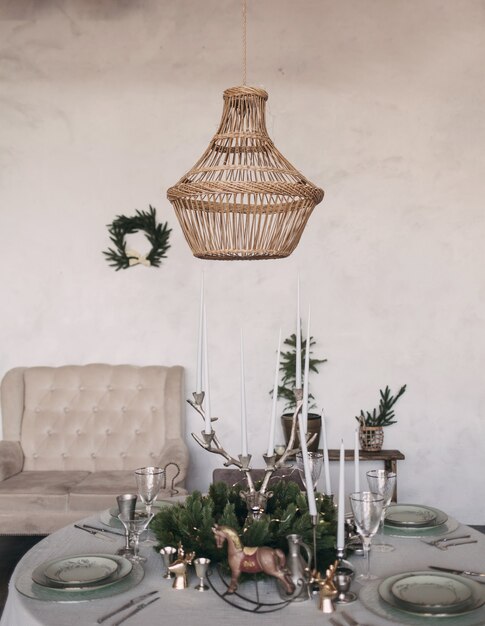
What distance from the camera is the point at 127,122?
175 inches

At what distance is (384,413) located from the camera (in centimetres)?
430

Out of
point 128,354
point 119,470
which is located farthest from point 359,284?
point 119,470

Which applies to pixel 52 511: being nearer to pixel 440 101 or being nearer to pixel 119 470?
Answer: pixel 119 470

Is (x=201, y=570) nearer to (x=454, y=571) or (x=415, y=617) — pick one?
(x=415, y=617)

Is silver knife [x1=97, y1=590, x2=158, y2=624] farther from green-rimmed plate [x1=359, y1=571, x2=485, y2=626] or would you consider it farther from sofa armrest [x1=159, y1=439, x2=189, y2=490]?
sofa armrest [x1=159, y1=439, x2=189, y2=490]

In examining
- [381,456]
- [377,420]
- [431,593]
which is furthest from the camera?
[377,420]

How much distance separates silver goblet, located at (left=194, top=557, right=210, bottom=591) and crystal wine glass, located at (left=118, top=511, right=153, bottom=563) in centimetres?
24

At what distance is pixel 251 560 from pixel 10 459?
8.63 feet

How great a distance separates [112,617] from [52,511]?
2090mm

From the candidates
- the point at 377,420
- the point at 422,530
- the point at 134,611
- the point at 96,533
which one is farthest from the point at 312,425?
the point at 134,611

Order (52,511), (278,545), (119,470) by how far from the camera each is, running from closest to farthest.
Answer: (278,545) → (52,511) → (119,470)

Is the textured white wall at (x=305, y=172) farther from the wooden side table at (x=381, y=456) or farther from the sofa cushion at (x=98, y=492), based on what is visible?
the sofa cushion at (x=98, y=492)

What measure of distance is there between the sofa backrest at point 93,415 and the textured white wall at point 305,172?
0.26 meters

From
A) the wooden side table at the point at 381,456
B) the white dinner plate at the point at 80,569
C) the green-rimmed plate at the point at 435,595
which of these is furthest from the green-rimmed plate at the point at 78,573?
the wooden side table at the point at 381,456
